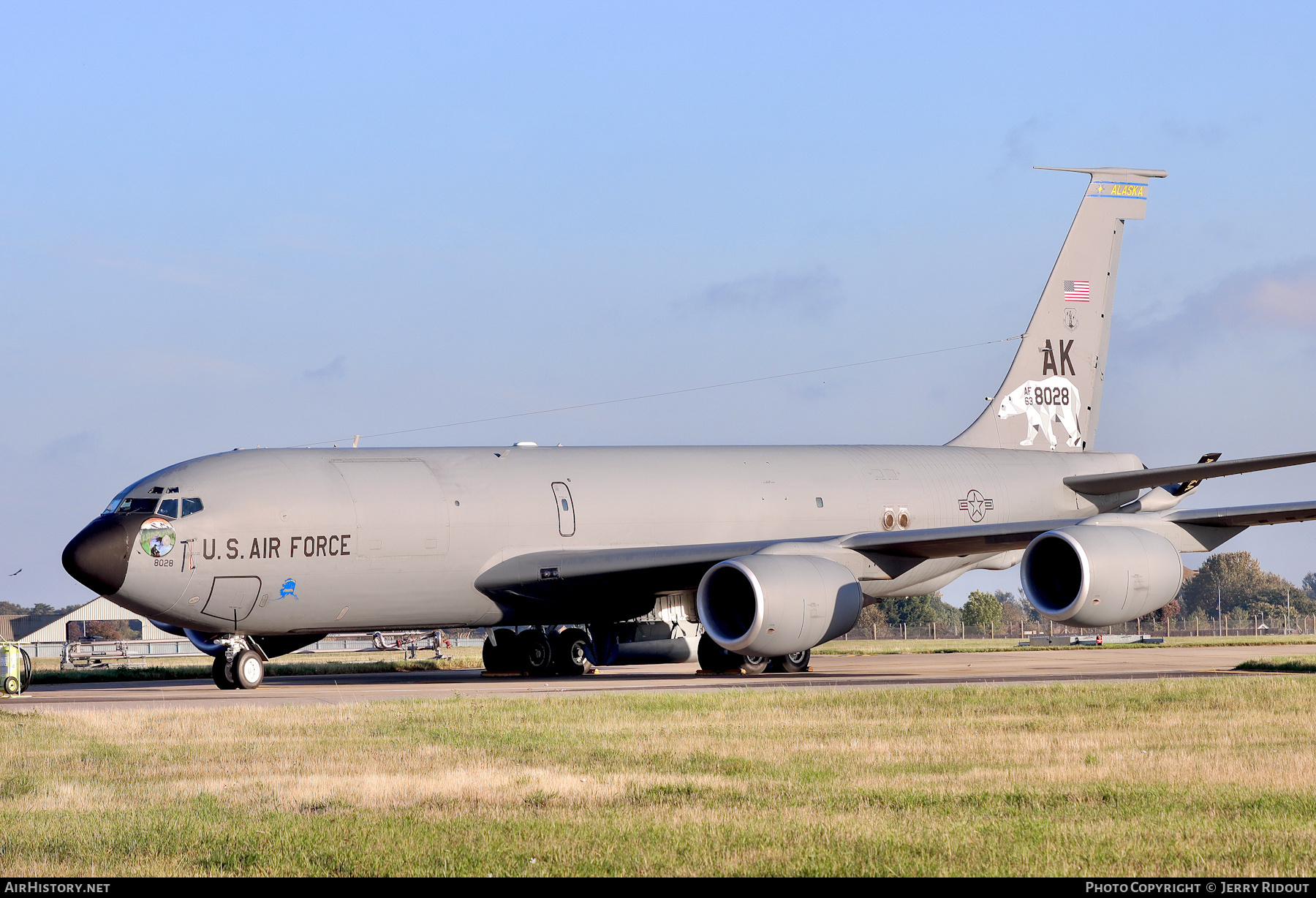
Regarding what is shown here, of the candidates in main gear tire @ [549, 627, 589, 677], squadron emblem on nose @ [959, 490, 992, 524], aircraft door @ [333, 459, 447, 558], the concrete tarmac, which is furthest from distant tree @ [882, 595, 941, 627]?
→ aircraft door @ [333, 459, 447, 558]

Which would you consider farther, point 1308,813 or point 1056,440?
point 1056,440

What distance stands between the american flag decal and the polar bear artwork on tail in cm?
171

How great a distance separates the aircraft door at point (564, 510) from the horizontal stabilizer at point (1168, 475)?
34.1 ft

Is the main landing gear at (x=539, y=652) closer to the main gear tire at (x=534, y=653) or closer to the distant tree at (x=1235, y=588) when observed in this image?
the main gear tire at (x=534, y=653)

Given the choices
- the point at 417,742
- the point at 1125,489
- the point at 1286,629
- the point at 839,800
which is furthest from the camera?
the point at 1286,629

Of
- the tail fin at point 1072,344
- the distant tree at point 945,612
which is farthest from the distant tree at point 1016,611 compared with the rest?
the tail fin at point 1072,344

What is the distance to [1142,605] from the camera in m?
21.0

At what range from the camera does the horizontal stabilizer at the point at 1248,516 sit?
2200 cm

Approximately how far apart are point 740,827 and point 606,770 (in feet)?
8.94

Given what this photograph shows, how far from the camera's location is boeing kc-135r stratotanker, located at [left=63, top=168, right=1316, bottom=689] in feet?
68.7

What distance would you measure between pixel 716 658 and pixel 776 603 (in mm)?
3775
